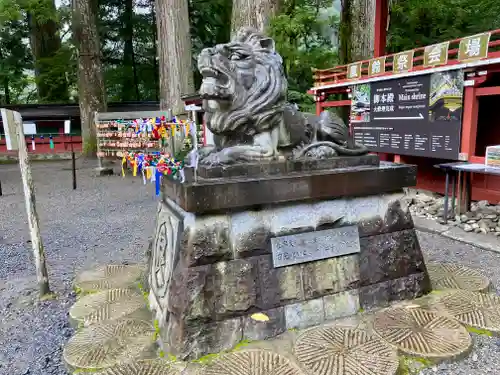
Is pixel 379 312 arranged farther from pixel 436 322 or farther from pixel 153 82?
pixel 153 82

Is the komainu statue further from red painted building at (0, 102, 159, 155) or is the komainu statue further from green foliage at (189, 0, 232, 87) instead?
green foliage at (189, 0, 232, 87)

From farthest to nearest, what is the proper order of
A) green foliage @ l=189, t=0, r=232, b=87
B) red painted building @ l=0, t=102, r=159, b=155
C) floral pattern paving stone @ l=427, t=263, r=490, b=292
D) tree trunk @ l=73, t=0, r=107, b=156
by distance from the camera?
green foliage @ l=189, t=0, r=232, b=87 < red painted building @ l=0, t=102, r=159, b=155 < tree trunk @ l=73, t=0, r=107, b=156 < floral pattern paving stone @ l=427, t=263, r=490, b=292

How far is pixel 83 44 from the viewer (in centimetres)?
1334

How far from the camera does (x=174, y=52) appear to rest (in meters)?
9.73

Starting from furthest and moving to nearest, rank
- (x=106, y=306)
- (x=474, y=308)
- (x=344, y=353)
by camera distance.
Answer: (x=106, y=306), (x=474, y=308), (x=344, y=353)

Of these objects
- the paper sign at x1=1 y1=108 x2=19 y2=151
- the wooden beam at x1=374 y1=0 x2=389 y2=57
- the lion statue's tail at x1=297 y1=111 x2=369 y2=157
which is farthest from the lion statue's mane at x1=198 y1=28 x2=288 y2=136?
the wooden beam at x1=374 y1=0 x2=389 y2=57

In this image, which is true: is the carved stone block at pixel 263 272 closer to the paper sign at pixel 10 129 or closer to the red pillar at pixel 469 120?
the paper sign at pixel 10 129

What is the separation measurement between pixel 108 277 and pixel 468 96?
19.1 feet

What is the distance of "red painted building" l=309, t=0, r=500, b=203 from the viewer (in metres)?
5.78

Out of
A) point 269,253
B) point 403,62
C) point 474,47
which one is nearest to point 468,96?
point 474,47

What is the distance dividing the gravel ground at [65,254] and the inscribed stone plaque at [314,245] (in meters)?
0.94

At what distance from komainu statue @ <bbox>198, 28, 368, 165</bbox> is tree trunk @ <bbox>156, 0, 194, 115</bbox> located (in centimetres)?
734

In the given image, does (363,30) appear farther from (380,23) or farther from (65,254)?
(65,254)

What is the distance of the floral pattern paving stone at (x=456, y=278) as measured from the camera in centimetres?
334
